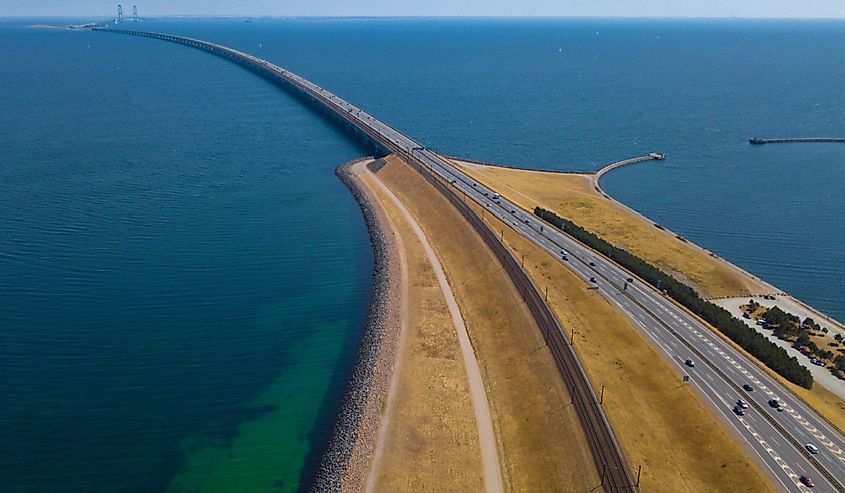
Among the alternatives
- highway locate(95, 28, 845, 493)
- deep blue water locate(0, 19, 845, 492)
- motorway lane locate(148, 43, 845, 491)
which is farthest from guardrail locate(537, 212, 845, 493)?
deep blue water locate(0, 19, 845, 492)

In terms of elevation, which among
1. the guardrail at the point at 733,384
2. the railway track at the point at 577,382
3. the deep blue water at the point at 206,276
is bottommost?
the deep blue water at the point at 206,276

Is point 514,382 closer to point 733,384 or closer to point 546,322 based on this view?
point 546,322

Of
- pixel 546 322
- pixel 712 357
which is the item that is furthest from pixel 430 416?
pixel 712 357

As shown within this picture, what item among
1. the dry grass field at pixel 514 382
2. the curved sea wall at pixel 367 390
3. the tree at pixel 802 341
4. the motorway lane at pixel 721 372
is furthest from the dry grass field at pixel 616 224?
the curved sea wall at pixel 367 390

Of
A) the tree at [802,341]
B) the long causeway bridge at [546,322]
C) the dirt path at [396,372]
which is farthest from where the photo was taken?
the tree at [802,341]

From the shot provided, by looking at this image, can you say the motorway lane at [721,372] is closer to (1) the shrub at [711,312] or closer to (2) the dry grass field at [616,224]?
(1) the shrub at [711,312]

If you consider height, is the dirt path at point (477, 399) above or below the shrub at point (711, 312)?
below
